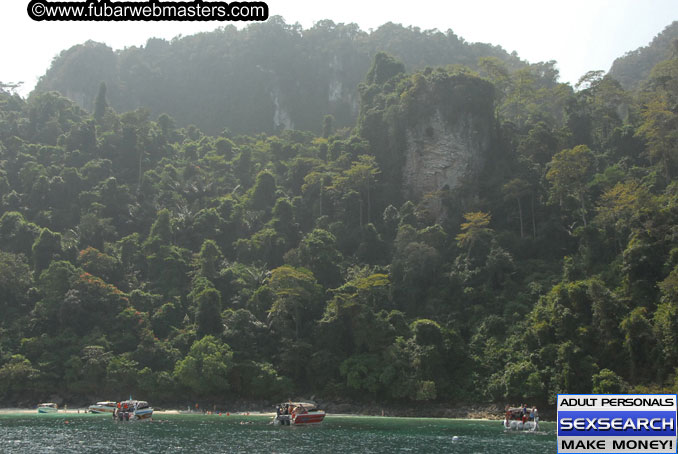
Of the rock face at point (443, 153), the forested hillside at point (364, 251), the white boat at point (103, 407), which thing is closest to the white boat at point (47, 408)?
the forested hillside at point (364, 251)

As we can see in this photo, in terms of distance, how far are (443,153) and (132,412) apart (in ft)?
134

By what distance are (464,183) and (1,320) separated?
4460 centimetres

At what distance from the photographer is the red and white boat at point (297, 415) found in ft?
135

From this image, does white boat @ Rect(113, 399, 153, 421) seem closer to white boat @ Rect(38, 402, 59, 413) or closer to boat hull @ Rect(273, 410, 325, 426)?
white boat @ Rect(38, 402, 59, 413)

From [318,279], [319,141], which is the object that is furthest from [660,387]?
[319,141]

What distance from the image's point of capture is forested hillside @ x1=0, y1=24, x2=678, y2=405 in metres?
46.2

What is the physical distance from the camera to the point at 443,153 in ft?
225

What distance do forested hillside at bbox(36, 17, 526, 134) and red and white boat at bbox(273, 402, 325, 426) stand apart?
66.8m

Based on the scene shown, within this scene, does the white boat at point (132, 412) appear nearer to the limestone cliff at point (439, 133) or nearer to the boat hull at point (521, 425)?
the boat hull at point (521, 425)

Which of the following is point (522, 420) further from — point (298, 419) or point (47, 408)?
point (47, 408)

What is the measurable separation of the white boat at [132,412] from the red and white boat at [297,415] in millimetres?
8920

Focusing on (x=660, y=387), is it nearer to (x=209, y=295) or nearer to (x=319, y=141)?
(x=209, y=295)

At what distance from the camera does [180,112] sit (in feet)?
362

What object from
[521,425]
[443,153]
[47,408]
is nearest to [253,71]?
[443,153]
